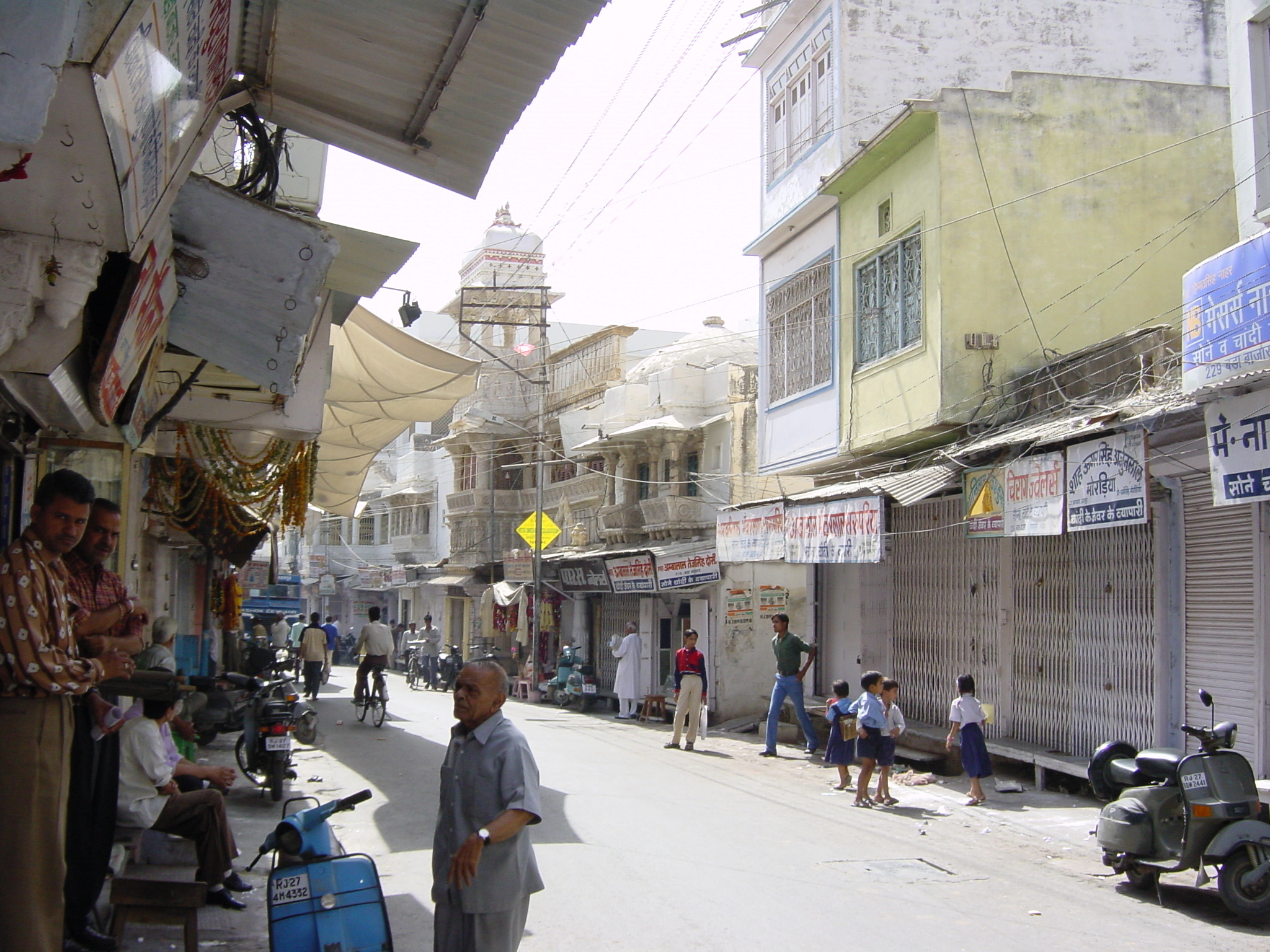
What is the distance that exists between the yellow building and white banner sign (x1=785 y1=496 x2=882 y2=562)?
1306mm

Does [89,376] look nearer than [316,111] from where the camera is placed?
Yes

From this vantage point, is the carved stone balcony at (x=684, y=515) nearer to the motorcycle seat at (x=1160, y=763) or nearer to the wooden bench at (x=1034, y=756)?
→ the wooden bench at (x=1034, y=756)

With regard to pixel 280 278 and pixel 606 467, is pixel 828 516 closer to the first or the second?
pixel 280 278

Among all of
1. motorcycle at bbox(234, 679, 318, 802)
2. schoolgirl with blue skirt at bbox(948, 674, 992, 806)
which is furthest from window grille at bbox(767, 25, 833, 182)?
motorcycle at bbox(234, 679, 318, 802)

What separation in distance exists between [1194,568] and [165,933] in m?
9.05

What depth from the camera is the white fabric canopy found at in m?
10.0

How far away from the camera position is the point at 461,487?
42.0m

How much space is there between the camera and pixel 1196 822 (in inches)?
280

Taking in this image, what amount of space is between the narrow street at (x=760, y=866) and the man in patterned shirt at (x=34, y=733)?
1.94 m

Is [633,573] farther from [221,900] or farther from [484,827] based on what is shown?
[484,827]

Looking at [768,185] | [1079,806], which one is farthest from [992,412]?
[768,185]

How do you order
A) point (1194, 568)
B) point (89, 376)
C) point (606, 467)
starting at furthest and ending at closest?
point (606, 467) < point (1194, 568) < point (89, 376)

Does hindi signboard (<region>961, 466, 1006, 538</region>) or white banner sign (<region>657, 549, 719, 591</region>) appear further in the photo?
white banner sign (<region>657, 549, 719, 591</region>)

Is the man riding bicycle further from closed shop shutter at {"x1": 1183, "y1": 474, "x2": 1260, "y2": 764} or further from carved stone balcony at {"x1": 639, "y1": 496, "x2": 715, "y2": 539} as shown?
closed shop shutter at {"x1": 1183, "y1": 474, "x2": 1260, "y2": 764}
